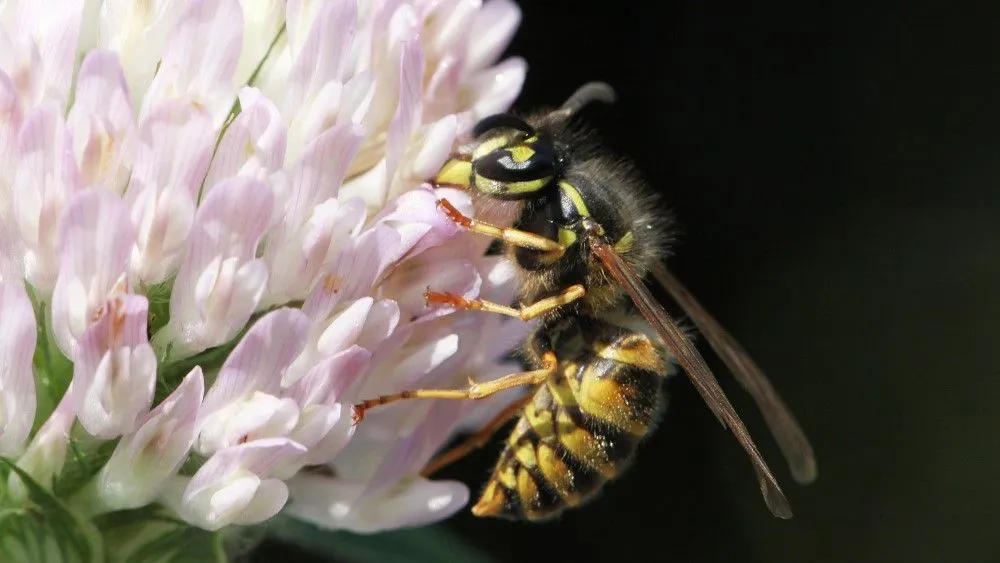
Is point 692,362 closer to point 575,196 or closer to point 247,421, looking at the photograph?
point 575,196

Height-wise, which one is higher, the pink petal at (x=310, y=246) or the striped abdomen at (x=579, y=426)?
the pink petal at (x=310, y=246)

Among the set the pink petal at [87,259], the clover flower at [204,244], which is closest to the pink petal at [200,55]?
the clover flower at [204,244]

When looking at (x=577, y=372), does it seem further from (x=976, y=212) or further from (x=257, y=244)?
(x=976, y=212)

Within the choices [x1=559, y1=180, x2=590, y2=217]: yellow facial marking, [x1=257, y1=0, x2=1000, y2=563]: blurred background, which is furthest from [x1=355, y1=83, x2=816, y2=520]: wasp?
[x1=257, y1=0, x2=1000, y2=563]: blurred background

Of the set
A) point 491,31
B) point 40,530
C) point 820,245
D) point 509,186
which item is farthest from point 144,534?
point 820,245

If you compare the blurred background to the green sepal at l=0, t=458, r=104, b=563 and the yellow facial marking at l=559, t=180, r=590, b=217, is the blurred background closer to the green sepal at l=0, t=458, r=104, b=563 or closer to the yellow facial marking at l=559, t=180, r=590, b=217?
the yellow facial marking at l=559, t=180, r=590, b=217

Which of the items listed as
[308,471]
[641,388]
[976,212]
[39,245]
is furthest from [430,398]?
[976,212]

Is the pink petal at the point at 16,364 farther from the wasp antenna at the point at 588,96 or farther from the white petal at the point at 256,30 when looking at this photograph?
the wasp antenna at the point at 588,96
